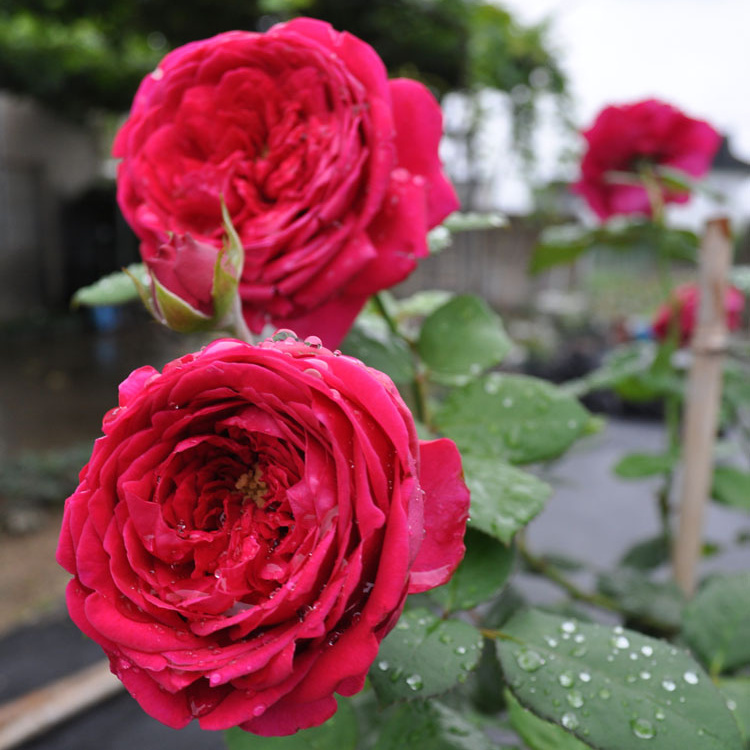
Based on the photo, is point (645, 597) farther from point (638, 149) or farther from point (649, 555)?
point (638, 149)

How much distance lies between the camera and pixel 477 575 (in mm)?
373

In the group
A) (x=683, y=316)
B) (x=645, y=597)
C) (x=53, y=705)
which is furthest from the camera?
(x=53, y=705)

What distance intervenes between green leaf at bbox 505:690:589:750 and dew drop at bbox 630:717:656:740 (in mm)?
87

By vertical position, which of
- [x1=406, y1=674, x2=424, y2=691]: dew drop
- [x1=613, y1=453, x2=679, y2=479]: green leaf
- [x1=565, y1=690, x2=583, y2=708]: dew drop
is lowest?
[x1=613, y1=453, x2=679, y2=479]: green leaf

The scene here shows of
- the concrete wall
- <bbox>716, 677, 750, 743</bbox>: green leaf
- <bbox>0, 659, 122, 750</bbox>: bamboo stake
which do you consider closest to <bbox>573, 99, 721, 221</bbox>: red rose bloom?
<bbox>716, 677, 750, 743</bbox>: green leaf

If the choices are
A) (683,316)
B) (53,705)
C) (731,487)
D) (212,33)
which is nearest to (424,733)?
(731,487)

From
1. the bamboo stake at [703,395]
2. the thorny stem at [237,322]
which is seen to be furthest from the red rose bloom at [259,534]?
the bamboo stake at [703,395]

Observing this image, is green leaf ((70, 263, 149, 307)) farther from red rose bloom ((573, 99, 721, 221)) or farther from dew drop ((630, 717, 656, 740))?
red rose bloom ((573, 99, 721, 221))

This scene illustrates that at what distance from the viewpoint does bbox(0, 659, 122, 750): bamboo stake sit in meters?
1.06

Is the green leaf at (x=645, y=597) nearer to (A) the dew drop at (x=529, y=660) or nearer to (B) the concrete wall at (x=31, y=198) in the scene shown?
(A) the dew drop at (x=529, y=660)

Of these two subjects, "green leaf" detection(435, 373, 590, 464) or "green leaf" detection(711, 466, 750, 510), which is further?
"green leaf" detection(711, 466, 750, 510)

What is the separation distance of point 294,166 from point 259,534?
0.17 meters

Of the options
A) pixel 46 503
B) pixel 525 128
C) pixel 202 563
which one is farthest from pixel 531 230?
pixel 202 563

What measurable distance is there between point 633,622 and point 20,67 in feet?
20.1
